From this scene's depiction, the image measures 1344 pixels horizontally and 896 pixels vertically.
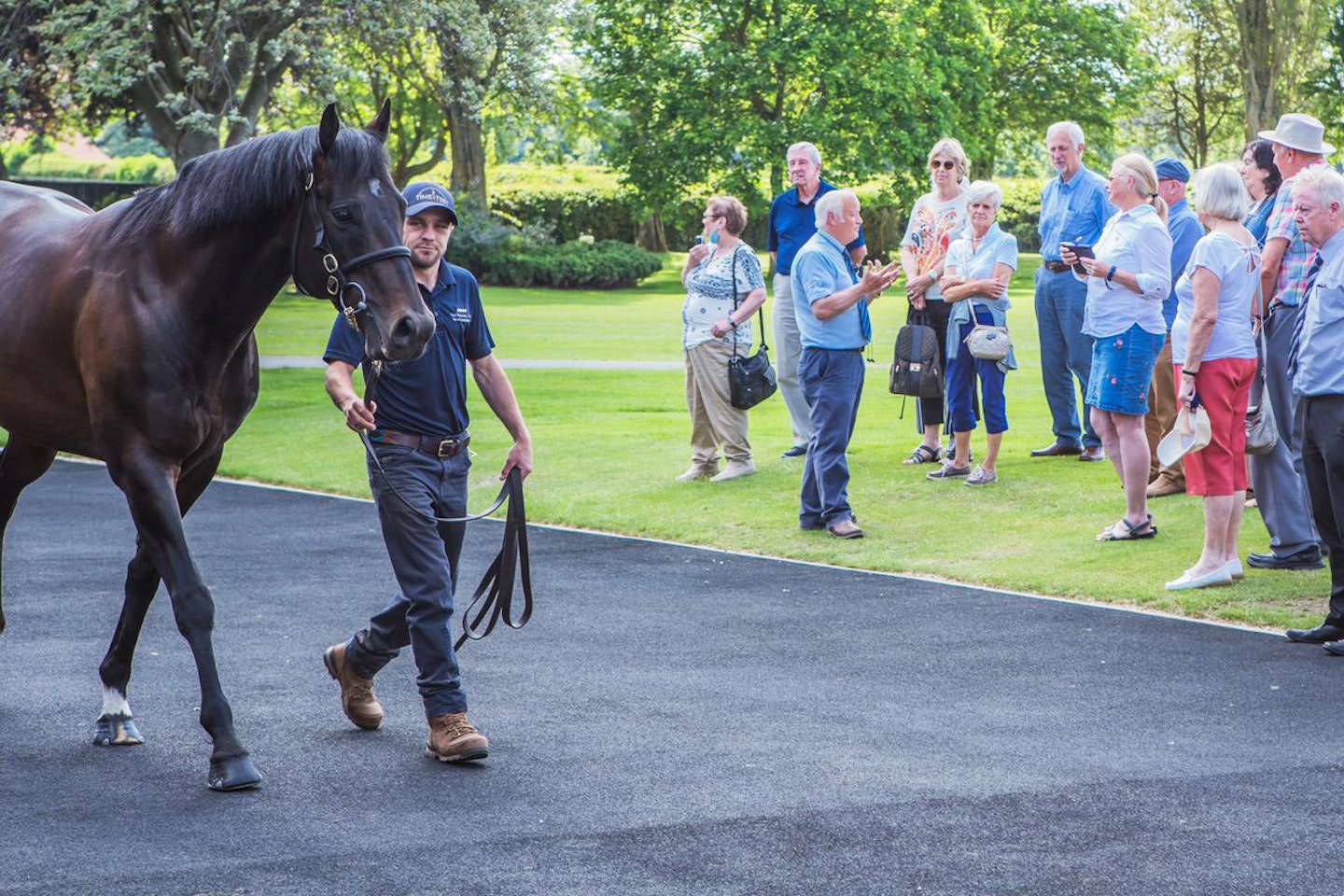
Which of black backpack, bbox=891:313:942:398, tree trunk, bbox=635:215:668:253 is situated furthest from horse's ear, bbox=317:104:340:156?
tree trunk, bbox=635:215:668:253

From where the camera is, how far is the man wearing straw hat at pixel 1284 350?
8812 millimetres

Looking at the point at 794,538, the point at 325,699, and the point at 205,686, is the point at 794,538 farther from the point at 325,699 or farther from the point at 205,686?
the point at 205,686

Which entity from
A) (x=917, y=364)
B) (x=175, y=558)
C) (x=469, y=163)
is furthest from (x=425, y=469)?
(x=469, y=163)

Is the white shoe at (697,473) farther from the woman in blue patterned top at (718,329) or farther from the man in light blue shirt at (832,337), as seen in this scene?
the man in light blue shirt at (832,337)

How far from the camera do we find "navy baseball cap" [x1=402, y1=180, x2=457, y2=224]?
5887 millimetres

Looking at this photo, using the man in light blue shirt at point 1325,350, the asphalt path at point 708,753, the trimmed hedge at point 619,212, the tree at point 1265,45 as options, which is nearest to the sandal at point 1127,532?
the asphalt path at point 708,753

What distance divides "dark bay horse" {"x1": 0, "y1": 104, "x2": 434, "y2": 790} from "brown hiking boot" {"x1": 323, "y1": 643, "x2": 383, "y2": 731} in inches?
23.6

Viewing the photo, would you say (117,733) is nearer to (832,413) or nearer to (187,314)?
(187,314)

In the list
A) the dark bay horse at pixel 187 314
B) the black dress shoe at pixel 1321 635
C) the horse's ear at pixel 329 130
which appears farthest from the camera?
the black dress shoe at pixel 1321 635

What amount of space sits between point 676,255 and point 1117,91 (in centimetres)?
1571

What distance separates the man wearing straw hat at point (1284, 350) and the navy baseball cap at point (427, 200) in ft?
15.7

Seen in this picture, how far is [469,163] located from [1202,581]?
127 feet

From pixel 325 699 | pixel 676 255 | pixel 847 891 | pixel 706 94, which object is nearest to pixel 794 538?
pixel 325 699

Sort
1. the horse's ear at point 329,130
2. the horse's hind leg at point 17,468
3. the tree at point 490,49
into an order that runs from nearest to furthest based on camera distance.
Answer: the horse's ear at point 329,130 < the horse's hind leg at point 17,468 < the tree at point 490,49
